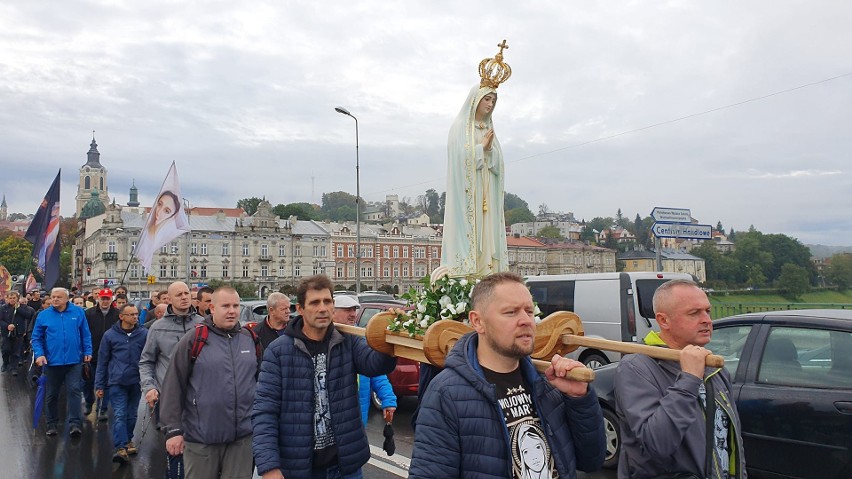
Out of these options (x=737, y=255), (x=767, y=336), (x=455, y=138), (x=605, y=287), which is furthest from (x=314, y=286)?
(x=737, y=255)

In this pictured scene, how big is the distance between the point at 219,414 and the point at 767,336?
444 centimetres

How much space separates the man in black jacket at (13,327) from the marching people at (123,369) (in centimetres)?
858

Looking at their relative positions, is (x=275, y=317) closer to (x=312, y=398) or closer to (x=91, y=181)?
(x=312, y=398)

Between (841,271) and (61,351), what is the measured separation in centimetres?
3569

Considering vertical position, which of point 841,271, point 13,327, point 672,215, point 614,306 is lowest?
point 13,327

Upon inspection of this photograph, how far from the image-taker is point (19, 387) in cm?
1297

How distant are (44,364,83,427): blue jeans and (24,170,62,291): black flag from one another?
10.8 m

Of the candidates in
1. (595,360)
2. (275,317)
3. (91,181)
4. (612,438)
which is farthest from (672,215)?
(91,181)

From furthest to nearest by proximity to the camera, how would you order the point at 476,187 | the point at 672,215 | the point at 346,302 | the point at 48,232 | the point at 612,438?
the point at 48,232 → the point at 672,215 → the point at 612,438 → the point at 476,187 → the point at 346,302

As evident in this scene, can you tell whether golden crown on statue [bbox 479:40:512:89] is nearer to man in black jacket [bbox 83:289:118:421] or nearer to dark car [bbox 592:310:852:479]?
dark car [bbox 592:310:852:479]

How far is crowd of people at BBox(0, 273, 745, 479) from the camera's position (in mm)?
2248

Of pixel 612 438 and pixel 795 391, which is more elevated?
pixel 795 391

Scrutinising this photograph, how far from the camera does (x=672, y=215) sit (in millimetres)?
13766

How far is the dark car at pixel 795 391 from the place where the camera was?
4312mm
